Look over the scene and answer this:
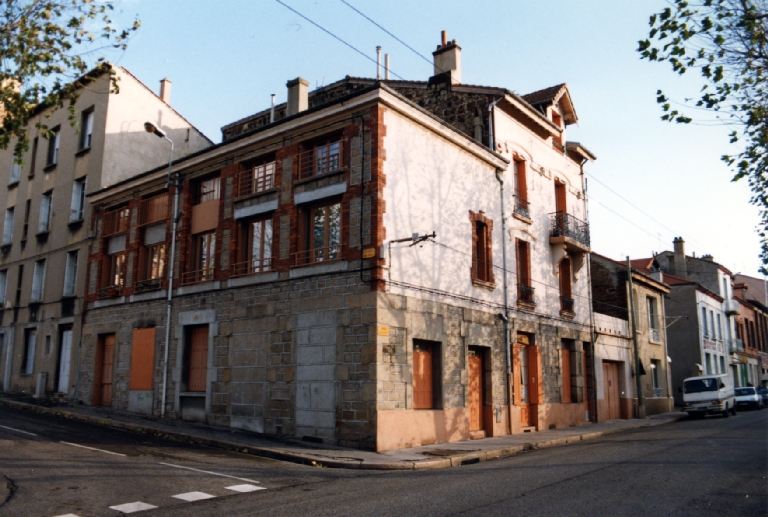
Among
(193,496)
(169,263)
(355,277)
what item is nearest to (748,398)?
(355,277)

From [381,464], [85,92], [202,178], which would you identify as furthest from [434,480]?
[85,92]

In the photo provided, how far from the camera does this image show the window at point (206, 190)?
20.0m

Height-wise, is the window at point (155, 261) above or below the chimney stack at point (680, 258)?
below

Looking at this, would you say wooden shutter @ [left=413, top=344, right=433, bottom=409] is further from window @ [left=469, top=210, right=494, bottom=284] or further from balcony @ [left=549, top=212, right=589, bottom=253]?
balcony @ [left=549, top=212, right=589, bottom=253]

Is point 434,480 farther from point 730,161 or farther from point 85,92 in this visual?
point 85,92

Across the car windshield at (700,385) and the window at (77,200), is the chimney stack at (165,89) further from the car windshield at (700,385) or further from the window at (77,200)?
the car windshield at (700,385)

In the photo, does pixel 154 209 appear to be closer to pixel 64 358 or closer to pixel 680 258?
pixel 64 358

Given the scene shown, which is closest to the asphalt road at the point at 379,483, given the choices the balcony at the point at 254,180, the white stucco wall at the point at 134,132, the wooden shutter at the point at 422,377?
the wooden shutter at the point at 422,377

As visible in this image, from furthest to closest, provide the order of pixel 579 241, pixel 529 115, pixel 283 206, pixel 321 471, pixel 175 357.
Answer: pixel 579 241, pixel 529 115, pixel 175 357, pixel 283 206, pixel 321 471

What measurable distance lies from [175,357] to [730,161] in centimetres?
1557

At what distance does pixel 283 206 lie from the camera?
17312mm

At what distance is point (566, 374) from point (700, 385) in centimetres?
876

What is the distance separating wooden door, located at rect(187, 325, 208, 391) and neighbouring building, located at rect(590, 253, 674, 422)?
15.6 meters

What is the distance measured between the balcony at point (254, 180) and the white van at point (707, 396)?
21.2 meters
